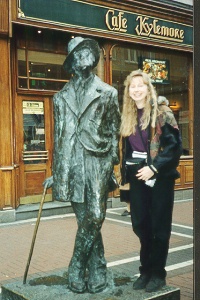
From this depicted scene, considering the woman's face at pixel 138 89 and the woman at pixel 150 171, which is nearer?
the woman at pixel 150 171

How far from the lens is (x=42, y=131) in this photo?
1003 centimetres

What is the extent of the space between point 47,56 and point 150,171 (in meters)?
6.99

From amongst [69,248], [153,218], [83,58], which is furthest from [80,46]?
[69,248]

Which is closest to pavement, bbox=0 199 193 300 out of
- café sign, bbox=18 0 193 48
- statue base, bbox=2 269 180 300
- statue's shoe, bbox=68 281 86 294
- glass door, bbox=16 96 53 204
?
statue base, bbox=2 269 180 300

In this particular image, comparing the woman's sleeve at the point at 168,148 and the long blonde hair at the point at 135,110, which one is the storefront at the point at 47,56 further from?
the woman's sleeve at the point at 168,148

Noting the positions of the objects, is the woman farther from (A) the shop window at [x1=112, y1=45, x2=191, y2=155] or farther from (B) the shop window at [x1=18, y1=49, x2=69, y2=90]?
(A) the shop window at [x1=112, y1=45, x2=191, y2=155]

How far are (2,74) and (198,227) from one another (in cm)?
772

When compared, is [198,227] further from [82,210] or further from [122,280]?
[122,280]

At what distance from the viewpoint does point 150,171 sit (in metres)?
3.64

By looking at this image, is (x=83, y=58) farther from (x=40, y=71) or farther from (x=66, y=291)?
(x=40, y=71)

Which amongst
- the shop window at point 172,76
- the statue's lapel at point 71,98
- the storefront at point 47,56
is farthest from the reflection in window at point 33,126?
the statue's lapel at point 71,98

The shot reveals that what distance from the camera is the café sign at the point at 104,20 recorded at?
9.18m

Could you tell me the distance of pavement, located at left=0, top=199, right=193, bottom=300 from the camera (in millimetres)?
5232

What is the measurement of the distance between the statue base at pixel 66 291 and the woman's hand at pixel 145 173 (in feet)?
3.28
